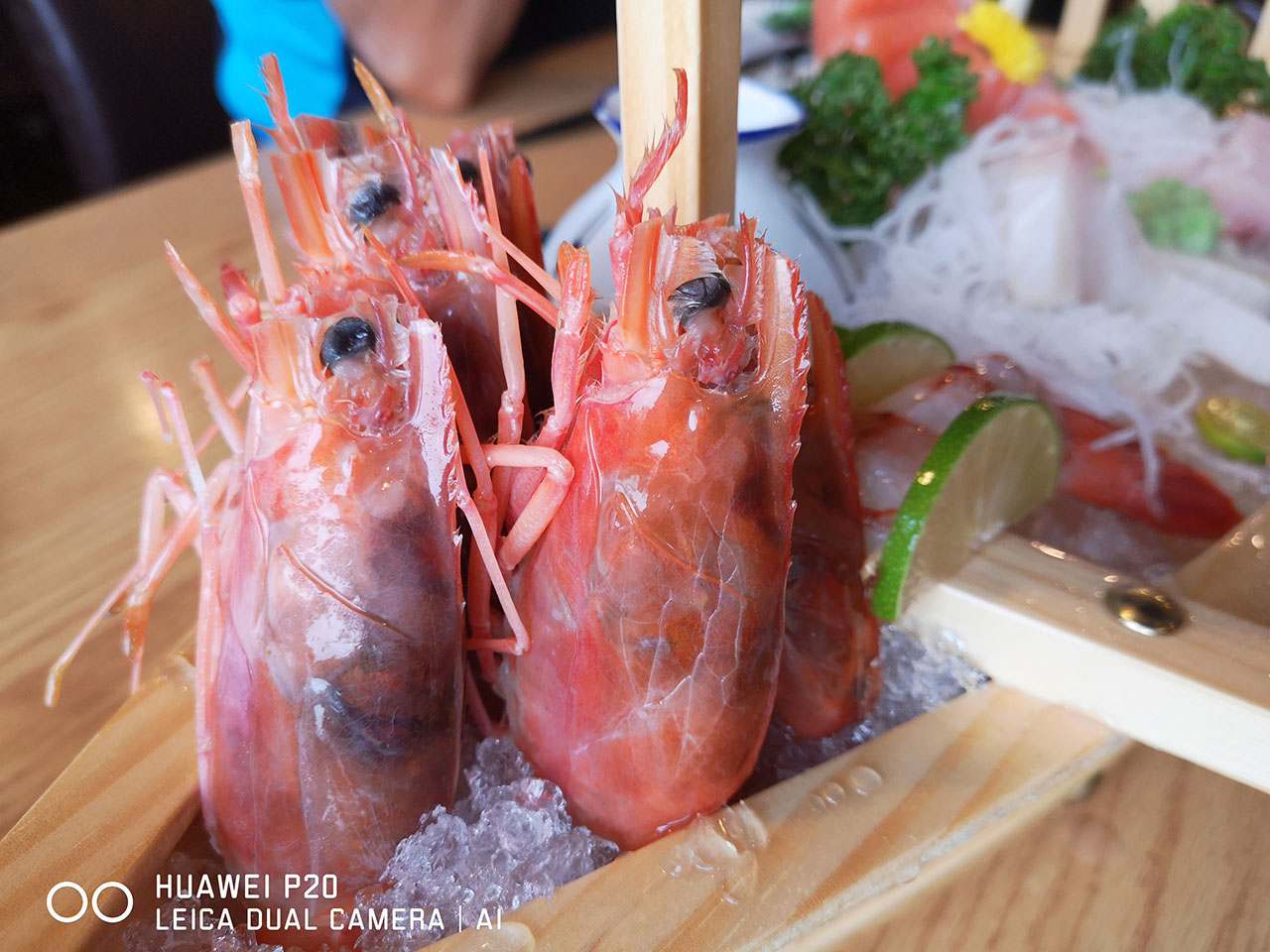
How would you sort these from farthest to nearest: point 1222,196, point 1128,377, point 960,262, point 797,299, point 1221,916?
point 1222,196 → point 960,262 → point 1128,377 → point 1221,916 → point 797,299

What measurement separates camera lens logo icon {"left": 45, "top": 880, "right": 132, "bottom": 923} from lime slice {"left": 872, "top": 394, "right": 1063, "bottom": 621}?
1.67 ft

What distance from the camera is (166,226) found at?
138 centimetres

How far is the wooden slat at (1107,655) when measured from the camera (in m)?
0.55

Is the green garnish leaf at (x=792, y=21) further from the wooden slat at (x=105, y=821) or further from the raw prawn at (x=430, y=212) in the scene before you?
the wooden slat at (x=105, y=821)

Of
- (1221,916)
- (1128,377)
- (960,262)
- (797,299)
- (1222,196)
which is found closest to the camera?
(797,299)

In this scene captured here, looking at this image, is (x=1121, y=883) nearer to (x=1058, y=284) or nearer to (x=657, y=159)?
(x=657, y=159)

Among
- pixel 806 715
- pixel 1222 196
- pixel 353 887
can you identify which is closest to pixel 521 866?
pixel 353 887

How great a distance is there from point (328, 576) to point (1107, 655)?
492mm

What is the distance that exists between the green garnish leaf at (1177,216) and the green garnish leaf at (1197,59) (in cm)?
38

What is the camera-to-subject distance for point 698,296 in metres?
0.45

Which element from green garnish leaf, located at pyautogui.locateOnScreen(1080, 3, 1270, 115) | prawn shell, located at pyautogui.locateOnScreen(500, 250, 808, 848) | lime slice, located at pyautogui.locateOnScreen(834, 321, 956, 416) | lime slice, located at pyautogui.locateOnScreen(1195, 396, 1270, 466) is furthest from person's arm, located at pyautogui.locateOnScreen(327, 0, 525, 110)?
prawn shell, located at pyautogui.locateOnScreen(500, 250, 808, 848)

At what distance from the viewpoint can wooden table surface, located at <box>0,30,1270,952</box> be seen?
1.95 feet

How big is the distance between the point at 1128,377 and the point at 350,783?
1.03 m

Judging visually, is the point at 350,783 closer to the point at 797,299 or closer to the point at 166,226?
the point at 797,299
